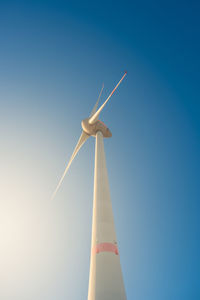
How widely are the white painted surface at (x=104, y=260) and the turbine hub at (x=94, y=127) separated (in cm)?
1058

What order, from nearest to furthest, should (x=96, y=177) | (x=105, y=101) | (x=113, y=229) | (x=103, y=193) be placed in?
1. (x=113, y=229)
2. (x=103, y=193)
3. (x=96, y=177)
4. (x=105, y=101)

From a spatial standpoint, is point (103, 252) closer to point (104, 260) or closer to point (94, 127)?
point (104, 260)

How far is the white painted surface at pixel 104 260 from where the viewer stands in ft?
24.7

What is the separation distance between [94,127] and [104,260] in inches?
622

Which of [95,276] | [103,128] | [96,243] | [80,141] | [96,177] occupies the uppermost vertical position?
[103,128]

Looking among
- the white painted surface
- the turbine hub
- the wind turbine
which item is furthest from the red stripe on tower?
the turbine hub

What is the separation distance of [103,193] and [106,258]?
3.92 metres

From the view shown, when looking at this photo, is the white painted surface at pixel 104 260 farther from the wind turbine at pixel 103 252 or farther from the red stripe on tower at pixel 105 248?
the red stripe on tower at pixel 105 248

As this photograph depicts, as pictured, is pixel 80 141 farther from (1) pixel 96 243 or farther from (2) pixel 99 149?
(1) pixel 96 243

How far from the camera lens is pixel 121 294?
297 inches

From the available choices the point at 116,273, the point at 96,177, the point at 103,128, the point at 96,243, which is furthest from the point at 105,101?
the point at 116,273

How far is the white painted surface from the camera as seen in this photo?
753cm

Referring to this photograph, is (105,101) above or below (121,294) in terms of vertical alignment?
above

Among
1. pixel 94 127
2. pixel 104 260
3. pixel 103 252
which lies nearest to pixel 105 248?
pixel 103 252
